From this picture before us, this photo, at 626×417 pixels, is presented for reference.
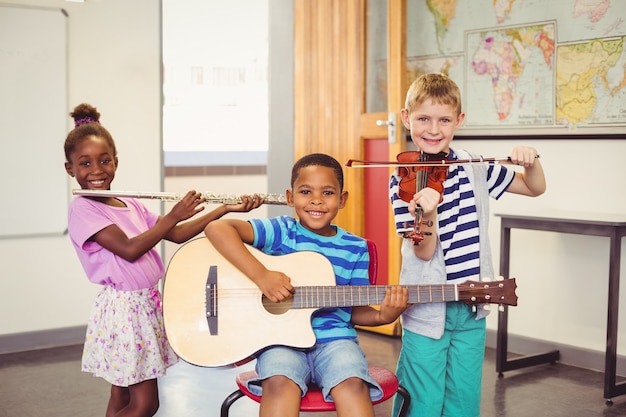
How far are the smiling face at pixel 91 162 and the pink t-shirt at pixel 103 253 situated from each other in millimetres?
57

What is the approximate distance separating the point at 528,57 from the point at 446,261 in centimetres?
228

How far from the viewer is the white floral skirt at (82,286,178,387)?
230 centimetres

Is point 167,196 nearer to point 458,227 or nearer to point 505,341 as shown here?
point 458,227

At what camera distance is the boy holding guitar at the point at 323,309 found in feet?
6.61

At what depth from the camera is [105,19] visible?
4.51 meters

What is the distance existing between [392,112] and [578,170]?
103 centimetres

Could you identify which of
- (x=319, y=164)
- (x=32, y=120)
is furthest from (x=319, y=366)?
(x=32, y=120)

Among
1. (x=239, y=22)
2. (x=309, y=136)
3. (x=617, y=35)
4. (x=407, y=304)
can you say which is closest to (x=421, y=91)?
(x=407, y=304)

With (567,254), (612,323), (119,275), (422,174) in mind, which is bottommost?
(612,323)

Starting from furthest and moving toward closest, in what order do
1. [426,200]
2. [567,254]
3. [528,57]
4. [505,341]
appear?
1. [528,57]
2. [567,254]
3. [505,341]
4. [426,200]

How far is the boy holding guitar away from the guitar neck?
25 mm

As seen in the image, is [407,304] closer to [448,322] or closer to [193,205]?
[448,322]

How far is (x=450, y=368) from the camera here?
214 cm

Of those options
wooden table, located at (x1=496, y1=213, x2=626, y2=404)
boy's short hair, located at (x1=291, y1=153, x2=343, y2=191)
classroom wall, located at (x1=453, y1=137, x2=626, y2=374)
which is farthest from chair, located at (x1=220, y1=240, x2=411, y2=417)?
classroom wall, located at (x1=453, y1=137, x2=626, y2=374)
